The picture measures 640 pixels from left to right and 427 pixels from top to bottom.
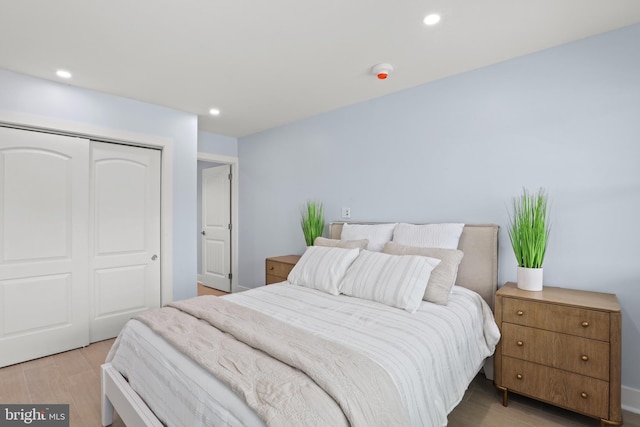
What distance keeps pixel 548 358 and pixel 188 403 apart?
6.66ft

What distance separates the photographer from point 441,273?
2.10 metres

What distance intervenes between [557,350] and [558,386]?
0.21 meters

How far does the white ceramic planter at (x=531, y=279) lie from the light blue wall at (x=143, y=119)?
3326 millimetres

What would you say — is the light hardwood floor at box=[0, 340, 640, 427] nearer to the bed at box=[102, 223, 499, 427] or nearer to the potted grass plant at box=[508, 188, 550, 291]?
the bed at box=[102, 223, 499, 427]

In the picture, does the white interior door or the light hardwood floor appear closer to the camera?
the light hardwood floor

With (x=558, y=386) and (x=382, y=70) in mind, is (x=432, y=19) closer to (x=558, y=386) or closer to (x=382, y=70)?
(x=382, y=70)

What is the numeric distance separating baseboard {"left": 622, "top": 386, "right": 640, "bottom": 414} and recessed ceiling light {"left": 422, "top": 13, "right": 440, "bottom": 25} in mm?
2624

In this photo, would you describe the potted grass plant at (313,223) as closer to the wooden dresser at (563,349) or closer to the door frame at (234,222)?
the door frame at (234,222)

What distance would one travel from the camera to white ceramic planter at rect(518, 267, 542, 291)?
2.08m

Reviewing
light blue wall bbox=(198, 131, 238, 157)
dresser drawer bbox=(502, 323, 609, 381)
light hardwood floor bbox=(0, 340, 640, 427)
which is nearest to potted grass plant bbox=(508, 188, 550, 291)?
dresser drawer bbox=(502, 323, 609, 381)

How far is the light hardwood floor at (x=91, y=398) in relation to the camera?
189cm

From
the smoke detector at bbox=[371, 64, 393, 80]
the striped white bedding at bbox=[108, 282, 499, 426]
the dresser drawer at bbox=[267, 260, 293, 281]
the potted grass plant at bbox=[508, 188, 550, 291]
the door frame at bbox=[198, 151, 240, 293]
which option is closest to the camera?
the striped white bedding at bbox=[108, 282, 499, 426]

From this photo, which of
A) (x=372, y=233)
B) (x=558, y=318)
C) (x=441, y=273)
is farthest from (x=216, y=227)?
(x=558, y=318)

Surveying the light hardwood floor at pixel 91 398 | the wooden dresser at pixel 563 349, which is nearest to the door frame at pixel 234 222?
the light hardwood floor at pixel 91 398
